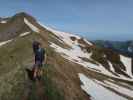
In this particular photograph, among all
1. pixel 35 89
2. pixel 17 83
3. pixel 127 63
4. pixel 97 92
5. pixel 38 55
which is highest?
pixel 38 55

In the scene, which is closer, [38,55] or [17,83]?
[38,55]

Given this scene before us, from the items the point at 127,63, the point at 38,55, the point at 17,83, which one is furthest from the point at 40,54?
the point at 127,63

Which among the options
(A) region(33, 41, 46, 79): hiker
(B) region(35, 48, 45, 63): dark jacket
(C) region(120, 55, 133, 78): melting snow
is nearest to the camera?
(A) region(33, 41, 46, 79): hiker

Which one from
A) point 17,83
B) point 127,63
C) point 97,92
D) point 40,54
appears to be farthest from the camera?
point 127,63

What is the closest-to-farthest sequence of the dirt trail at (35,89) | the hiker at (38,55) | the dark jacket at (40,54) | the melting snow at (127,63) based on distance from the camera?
the hiker at (38,55), the dark jacket at (40,54), the dirt trail at (35,89), the melting snow at (127,63)

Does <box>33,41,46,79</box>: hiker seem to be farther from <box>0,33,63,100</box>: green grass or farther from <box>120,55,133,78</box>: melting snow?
<box>120,55,133,78</box>: melting snow

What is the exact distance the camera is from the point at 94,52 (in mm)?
138250

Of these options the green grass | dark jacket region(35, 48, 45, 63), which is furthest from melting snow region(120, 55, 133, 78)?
dark jacket region(35, 48, 45, 63)

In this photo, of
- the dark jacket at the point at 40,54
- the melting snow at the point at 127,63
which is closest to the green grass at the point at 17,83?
the dark jacket at the point at 40,54

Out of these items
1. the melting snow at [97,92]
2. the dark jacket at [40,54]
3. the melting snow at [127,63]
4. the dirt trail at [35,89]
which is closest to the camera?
the dark jacket at [40,54]

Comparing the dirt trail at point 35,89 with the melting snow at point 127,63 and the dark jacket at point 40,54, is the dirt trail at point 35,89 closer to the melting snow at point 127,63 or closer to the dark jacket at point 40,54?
the dark jacket at point 40,54

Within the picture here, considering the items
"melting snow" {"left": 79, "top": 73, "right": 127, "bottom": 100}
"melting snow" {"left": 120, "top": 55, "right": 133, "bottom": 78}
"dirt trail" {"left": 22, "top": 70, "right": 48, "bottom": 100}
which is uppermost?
"dirt trail" {"left": 22, "top": 70, "right": 48, "bottom": 100}

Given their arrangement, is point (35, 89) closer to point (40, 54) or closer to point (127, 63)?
point (40, 54)

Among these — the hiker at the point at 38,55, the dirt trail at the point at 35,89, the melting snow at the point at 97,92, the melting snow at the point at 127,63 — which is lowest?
the melting snow at the point at 127,63
